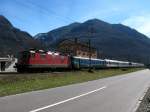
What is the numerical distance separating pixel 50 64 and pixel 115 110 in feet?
125

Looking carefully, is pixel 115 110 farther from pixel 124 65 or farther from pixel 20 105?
pixel 124 65

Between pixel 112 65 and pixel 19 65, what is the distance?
66.0m

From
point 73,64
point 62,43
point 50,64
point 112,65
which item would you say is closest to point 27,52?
point 50,64

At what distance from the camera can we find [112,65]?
109750 millimetres

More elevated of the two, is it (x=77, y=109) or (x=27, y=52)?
(x=27, y=52)

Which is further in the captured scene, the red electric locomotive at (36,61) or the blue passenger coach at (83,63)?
the blue passenger coach at (83,63)

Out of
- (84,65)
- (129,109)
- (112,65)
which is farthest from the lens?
(112,65)

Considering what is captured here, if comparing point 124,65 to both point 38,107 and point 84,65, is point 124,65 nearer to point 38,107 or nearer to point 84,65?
point 84,65

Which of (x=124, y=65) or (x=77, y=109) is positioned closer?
(x=77, y=109)

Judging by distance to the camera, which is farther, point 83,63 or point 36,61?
point 83,63

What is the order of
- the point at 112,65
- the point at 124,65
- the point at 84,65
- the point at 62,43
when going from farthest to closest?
the point at 62,43 → the point at 124,65 → the point at 112,65 → the point at 84,65

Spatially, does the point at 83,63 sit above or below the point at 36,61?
above

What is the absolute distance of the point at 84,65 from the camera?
247 ft

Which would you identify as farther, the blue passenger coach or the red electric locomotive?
the blue passenger coach
